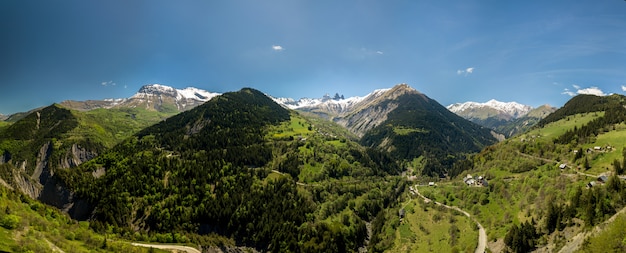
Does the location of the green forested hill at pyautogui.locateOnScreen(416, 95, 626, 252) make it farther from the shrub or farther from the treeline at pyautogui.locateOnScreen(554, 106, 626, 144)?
the shrub

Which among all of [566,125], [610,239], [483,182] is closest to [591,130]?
[483,182]

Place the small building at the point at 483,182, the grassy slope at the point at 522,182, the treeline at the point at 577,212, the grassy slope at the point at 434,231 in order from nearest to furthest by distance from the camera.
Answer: the treeline at the point at 577,212
the grassy slope at the point at 522,182
the grassy slope at the point at 434,231
the small building at the point at 483,182

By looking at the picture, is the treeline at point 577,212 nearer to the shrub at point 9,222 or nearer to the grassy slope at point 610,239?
the grassy slope at point 610,239

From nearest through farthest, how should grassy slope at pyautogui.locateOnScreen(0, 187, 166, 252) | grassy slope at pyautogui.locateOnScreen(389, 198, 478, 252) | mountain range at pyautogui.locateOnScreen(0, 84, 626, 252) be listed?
grassy slope at pyautogui.locateOnScreen(0, 187, 166, 252) < mountain range at pyautogui.locateOnScreen(0, 84, 626, 252) < grassy slope at pyautogui.locateOnScreen(389, 198, 478, 252)

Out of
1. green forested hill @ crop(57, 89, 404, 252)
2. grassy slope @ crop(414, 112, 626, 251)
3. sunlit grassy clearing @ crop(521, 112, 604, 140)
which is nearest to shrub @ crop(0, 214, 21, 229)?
green forested hill @ crop(57, 89, 404, 252)

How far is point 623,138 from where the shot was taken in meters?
118

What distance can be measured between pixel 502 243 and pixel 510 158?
72.9 m

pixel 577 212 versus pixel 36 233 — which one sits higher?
pixel 36 233

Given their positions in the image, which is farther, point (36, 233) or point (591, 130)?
point (591, 130)

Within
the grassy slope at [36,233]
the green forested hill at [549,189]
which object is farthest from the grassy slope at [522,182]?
the grassy slope at [36,233]

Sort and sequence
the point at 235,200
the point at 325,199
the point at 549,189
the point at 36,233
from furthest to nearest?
the point at 325,199 → the point at 235,200 → the point at 549,189 → the point at 36,233

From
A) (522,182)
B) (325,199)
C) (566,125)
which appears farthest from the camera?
(566,125)

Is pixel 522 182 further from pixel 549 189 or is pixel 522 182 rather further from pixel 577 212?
pixel 577 212

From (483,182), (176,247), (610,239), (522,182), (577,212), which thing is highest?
(522,182)
